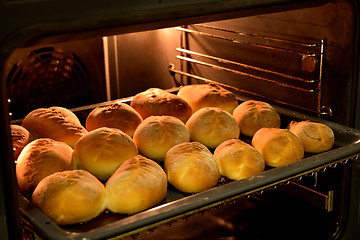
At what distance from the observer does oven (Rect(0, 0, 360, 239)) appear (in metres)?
1.05

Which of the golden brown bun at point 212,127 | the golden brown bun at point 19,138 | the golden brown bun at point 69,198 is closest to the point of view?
the golden brown bun at point 69,198

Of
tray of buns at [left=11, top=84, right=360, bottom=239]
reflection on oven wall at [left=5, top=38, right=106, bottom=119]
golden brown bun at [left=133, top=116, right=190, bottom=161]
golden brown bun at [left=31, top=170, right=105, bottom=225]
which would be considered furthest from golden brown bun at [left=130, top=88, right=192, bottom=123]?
golden brown bun at [left=31, top=170, right=105, bottom=225]

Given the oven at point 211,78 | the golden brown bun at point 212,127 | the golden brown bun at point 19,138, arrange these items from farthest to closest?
1. the golden brown bun at point 212,127
2. the golden brown bun at point 19,138
3. the oven at point 211,78

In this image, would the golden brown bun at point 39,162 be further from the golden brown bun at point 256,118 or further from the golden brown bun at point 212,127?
the golden brown bun at point 256,118

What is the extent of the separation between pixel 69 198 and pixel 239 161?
1.54 ft

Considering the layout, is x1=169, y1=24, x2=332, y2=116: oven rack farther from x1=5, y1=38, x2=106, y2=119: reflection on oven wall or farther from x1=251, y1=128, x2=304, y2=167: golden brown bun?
x1=5, y1=38, x2=106, y2=119: reflection on oven wall

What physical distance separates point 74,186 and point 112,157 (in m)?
0.19

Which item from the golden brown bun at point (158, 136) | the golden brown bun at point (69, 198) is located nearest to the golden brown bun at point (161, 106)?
the golden brown bun at point (158, 136)

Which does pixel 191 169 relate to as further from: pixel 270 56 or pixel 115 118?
pixel 270 56

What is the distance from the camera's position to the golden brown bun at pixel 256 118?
1.67 m

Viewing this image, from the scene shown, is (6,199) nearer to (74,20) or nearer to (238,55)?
(74,20)

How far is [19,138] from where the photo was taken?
150 centimetres

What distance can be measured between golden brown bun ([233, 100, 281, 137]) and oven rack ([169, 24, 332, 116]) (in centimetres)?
9

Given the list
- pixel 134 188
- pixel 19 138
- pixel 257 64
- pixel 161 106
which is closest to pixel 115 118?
pixel 161 106
